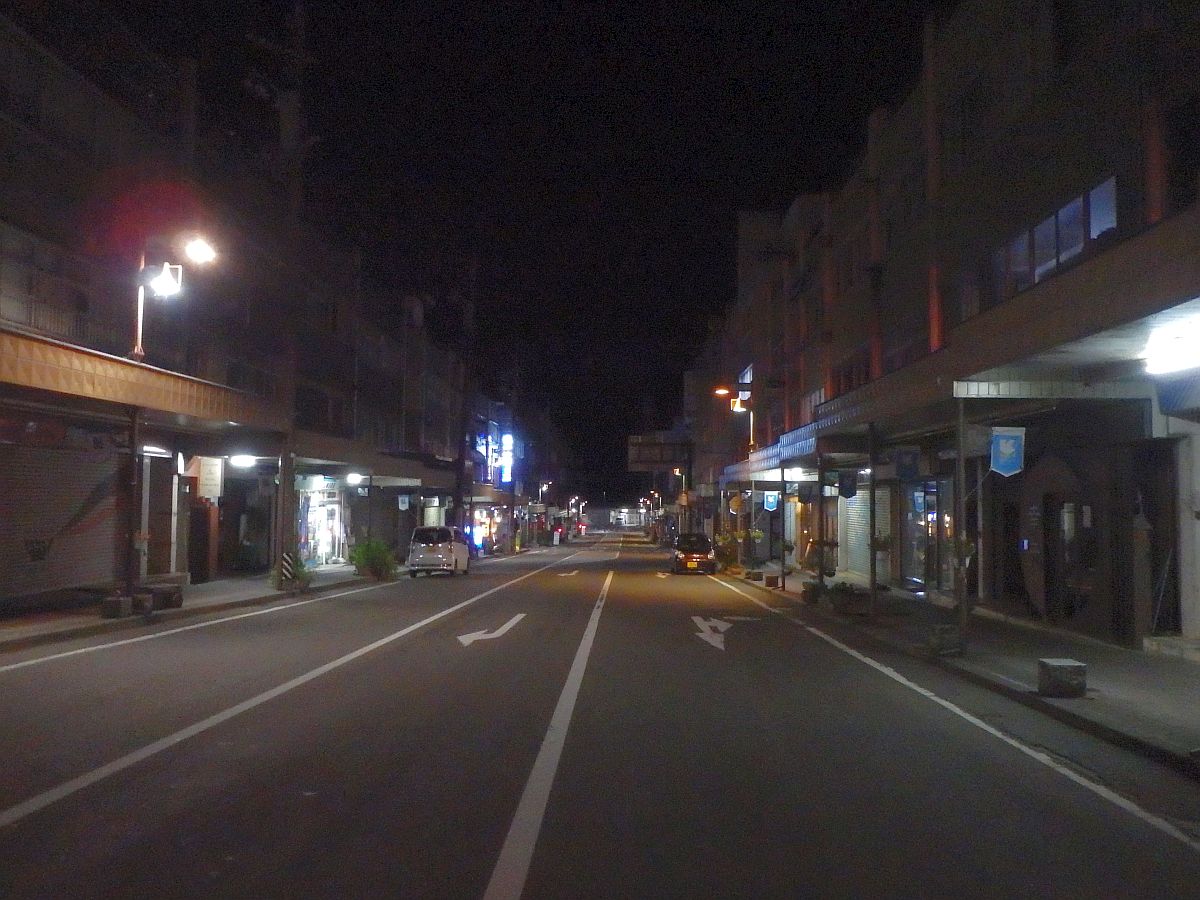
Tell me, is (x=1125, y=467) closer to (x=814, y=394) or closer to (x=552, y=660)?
(x=552, y=660)

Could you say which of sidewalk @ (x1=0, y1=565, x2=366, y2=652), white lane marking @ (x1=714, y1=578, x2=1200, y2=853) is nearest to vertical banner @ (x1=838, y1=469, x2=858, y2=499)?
white lane marking @ (x1=714, y1=578, x2=1200, y2=853)

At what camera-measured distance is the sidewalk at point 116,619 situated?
18.4 metres

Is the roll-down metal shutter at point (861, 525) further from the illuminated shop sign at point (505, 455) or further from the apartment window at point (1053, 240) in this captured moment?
the illuminated shop sign at point (505, 455)

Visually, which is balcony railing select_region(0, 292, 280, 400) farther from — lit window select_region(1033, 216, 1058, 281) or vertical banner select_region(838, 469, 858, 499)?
lit window select_region(1033, 216, 1058, 281)

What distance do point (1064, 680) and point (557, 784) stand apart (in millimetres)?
6723

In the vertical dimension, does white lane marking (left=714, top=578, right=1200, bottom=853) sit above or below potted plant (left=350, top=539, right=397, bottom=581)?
below

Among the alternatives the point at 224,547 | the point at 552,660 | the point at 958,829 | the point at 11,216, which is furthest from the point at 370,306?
the point at 958,829

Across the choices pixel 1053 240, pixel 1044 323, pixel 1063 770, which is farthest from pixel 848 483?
pixel 1063 770

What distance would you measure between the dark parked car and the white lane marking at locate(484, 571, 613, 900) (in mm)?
30696

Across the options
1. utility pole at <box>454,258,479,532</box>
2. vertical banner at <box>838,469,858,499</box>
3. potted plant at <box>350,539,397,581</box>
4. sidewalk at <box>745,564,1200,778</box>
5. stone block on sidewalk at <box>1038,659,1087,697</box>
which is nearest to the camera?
sidewalk at <box>745,564,1200,778</box>

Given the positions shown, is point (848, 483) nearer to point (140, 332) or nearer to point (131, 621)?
point (131, 621)

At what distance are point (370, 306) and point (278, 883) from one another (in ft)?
155

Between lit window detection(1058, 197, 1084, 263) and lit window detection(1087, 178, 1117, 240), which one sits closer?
lit window detection(1087, 178, 1117, 240)

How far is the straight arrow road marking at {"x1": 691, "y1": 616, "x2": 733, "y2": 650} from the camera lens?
62.3 feet
